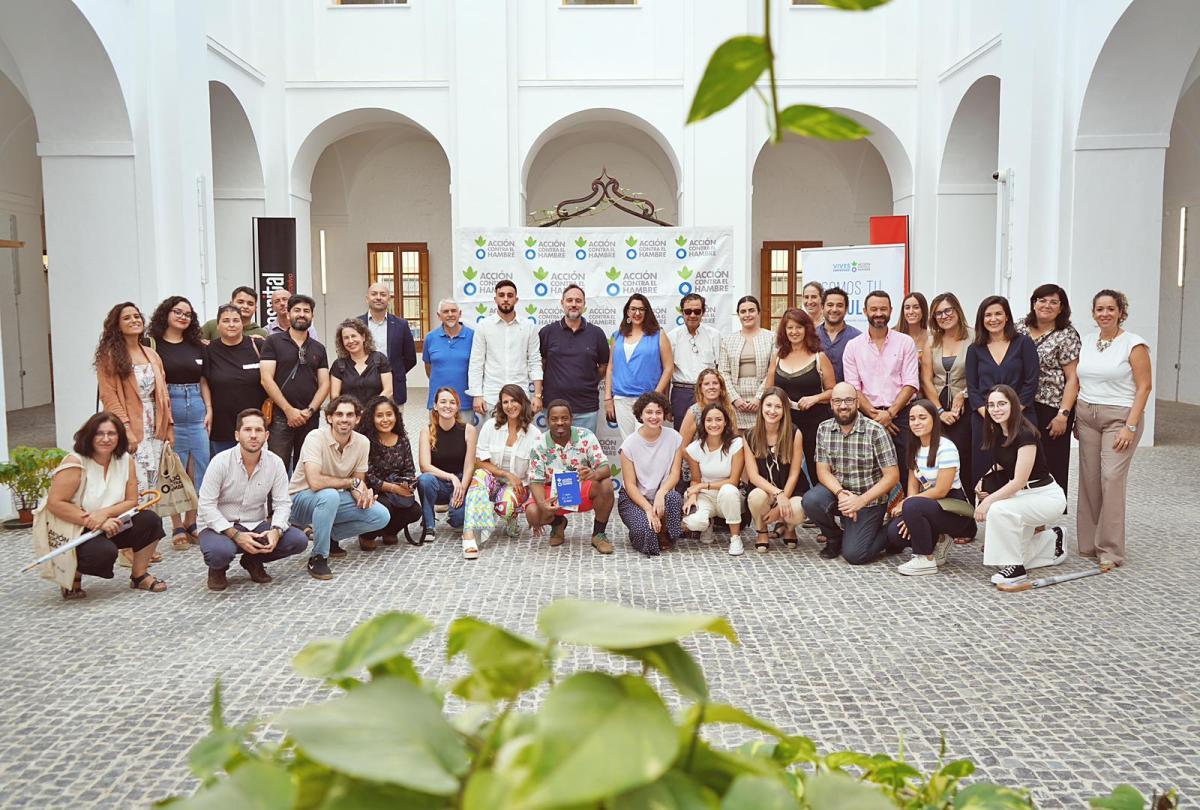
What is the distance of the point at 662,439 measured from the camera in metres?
7.36

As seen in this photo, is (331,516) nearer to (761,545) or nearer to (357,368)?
(357,368)

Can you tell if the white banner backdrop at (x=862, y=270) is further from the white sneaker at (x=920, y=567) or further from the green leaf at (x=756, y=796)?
the green leaf at (x=756, y=796)

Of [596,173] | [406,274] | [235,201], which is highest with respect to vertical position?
[596,173]

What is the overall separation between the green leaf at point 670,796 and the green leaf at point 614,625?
0.08 meters

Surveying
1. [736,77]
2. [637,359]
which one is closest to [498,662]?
[736,77]

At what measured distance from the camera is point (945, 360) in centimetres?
734

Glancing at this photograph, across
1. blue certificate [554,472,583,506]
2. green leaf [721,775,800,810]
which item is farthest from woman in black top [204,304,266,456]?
green leaf [721,775,800,810]

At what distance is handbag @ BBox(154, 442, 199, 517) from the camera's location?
6.81 metres

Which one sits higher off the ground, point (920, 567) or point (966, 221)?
point (966, 221)

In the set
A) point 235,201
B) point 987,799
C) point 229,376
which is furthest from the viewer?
point 235,201

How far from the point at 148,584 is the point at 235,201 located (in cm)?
999

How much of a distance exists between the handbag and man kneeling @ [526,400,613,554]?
2435 millimetres

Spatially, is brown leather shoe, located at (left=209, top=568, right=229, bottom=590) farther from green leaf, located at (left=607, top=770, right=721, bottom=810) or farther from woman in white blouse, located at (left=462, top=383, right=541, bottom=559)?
green leaf, located at (left=607, top=770, right=721, bottom=810)

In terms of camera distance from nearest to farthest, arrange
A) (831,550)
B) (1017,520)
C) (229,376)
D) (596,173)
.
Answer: (1017,520), (831,550), (229,376), (596,173)
